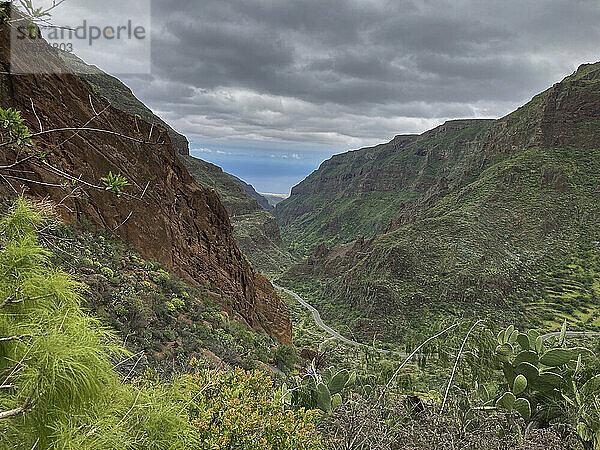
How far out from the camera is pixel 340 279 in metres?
70.9

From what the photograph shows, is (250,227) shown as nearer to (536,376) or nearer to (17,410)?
(536,376)

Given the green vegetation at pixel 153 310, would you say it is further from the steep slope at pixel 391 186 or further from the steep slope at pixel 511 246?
the steep slope at pixel 391 186

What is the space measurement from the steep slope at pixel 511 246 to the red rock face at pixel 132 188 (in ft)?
50.7

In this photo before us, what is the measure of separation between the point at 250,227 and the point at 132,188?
76.8 m

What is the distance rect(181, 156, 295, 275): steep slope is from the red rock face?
5974cm

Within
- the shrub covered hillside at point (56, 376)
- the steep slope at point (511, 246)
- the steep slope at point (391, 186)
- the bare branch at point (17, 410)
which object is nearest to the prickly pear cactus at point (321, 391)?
the shrub covered hillside at point (56, 376)

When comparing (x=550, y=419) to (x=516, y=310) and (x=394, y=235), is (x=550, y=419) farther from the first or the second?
(x=394, y=235)

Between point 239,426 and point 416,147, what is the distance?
156 m

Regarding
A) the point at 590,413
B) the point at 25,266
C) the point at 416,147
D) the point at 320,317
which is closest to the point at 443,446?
the point at 590,413

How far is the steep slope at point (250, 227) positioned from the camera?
88.8 meters

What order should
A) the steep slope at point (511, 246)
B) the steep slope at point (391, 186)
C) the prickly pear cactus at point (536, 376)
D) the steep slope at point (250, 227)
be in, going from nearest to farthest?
1. the prickly pear cactus at point (536, 376)
2. the steep slope at point (511, 246)
3. the steep slope at point (250, 227)
4. the steep slope at point (391, 186)

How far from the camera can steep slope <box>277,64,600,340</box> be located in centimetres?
4109

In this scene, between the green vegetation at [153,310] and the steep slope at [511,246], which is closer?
the green vegetation at [153,310]

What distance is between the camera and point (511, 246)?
4706 cm
